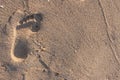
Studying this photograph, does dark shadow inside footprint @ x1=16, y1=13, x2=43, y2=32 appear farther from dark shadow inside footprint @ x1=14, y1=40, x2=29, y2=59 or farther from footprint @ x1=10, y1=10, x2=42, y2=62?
dark shadow inside footprint @ x1=14, y1=40, x2=29, y2=59

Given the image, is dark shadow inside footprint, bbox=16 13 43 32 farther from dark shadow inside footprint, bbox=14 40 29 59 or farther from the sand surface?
dark shadow inside footprint, bbox=14 40 29 59

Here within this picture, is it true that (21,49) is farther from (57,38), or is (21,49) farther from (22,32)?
(57,38)

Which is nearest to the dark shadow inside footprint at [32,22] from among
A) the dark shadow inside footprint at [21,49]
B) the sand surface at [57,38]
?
the sand surface at [57,38]

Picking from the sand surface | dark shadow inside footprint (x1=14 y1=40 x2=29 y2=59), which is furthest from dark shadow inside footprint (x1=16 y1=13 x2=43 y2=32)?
dark shadow inside footprint (x1=14 y1=40 x2=29 y2=59)

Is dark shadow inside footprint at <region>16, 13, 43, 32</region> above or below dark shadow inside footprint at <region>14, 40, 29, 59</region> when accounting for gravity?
above

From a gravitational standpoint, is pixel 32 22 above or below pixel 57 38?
above

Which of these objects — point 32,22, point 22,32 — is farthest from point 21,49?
point 32,22

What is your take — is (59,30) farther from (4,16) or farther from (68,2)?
(4,16)
